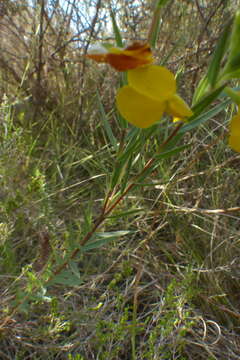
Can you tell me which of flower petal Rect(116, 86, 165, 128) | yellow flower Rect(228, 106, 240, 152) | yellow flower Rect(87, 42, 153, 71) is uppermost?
yellow flower Rect(87, 42, 153, 71)

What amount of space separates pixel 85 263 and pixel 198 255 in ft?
1.74

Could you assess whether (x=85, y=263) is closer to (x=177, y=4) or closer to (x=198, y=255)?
(x=198, y=255)

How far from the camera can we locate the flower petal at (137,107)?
0.56 metres

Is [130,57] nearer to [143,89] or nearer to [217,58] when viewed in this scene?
[143,89]

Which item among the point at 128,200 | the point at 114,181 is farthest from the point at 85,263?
the point at 114,181

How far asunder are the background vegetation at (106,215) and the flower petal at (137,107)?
26 cm

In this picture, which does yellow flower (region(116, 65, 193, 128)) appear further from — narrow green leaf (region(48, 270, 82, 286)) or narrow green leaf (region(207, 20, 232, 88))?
narrow green leaf (region(48, 270, 82, 286))

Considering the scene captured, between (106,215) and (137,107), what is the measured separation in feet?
→ 1.60

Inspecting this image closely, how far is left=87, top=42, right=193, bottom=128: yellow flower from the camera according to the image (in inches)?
22.0

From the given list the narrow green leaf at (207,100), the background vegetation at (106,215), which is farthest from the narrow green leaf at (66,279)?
the narrow green leaf at (207,100)

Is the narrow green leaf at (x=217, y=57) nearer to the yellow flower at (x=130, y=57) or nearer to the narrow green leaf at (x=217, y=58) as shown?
the narrow green leaf at (x=217, y=58)

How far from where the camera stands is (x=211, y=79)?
0.63m

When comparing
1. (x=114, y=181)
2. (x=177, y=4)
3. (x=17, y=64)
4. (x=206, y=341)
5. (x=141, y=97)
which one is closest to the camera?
(x=141, y=97)

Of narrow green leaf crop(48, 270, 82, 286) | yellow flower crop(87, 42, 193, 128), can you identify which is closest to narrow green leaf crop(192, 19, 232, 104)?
yellow flower crop(87, 42, 193, 128)
